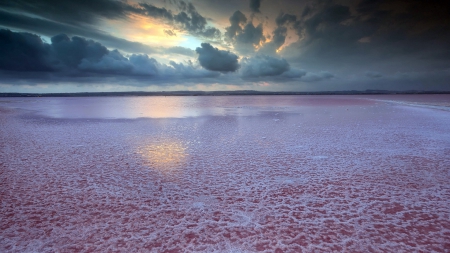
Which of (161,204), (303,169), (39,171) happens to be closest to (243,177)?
(303,169)

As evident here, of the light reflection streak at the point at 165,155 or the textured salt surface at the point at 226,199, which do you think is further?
the light reflection streak at the point at 165,155

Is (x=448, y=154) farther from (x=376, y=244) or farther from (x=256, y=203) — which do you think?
(x=256, y=203)

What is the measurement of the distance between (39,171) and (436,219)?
272 inches

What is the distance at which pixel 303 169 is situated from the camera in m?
5.17

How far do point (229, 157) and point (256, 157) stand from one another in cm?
69

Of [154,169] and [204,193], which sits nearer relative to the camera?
[204,193]

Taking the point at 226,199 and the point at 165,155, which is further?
the point at 165,155

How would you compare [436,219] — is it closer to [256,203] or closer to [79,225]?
[256,203]

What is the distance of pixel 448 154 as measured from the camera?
6.16m

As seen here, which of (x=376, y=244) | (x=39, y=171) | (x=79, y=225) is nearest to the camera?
(x=376, y=244)

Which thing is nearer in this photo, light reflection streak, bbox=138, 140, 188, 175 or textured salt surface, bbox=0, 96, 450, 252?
textured salt surface, bbox=0, 96, 450, 252

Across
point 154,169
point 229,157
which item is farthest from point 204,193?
point 229,157

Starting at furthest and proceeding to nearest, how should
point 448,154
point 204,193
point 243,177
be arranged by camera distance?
1. point 448,154
2. point 243,177
3. point 204,193

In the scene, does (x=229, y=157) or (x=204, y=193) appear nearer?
(x=204, y=193)
